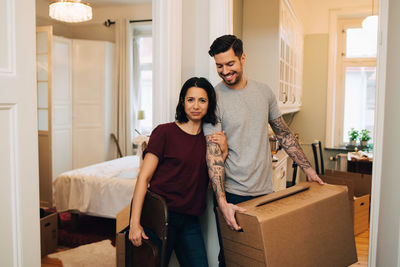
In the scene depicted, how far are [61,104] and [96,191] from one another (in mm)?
2323

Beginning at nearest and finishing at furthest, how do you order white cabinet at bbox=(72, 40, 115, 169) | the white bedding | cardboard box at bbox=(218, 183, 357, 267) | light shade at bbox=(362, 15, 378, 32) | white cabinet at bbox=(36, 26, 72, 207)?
cardboard box at bbox=(218, 183, 357, 267) < the white bedding < light shade at bbox=(362, 15, 378, 32) < white cabinet at bbox=(36, 26, 72, 207) < white cabinet at bbox=(72, 40, 115, 169)

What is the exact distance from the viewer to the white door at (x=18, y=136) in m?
1.18

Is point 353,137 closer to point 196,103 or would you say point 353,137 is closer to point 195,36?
point 195,36

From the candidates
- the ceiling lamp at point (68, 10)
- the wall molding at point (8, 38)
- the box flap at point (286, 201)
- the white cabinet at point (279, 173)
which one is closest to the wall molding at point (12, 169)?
the wall molding at point (8, 38)

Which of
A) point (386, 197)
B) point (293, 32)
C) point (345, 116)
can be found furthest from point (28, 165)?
point (345, 116)

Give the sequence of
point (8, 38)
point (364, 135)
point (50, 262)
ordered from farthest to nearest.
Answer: point (364, 135)
point (50, 262)
point (8, 38)

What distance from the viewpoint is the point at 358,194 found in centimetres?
405

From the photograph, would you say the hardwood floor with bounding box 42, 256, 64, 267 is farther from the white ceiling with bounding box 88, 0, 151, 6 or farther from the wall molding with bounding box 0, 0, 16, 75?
the white ceiling with bounding box 88, 0, 151, 6

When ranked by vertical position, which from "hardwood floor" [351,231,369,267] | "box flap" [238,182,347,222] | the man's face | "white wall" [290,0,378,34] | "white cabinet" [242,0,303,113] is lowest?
"hardwood floor" [351,231,369,267]

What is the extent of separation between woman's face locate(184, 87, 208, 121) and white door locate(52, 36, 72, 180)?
4.29 meters

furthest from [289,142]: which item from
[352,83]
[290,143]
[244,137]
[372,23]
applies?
[352,83]

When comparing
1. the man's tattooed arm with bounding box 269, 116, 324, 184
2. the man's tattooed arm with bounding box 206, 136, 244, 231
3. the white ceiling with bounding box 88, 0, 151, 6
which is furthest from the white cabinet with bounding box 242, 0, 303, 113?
the white ceiling with bounding box 88, 0, 151, 6

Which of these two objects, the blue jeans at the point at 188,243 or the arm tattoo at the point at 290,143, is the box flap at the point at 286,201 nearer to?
the arm tattoo at the point at 290,143

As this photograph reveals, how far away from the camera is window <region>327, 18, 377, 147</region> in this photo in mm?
5633
